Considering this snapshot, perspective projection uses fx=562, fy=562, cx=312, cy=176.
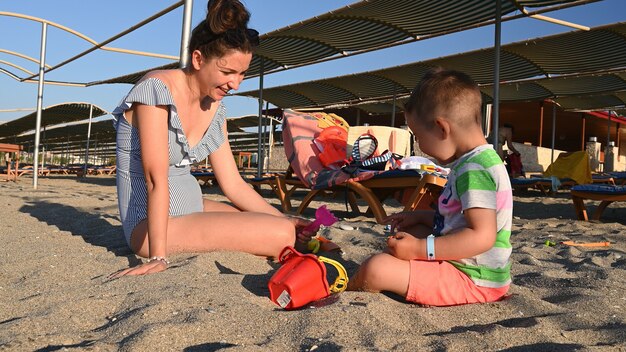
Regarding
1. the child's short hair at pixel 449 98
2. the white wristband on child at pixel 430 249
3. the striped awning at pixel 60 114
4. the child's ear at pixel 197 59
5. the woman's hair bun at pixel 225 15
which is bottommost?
the white wristband on child at pixel 430 249

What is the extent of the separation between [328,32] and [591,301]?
7.45 meters

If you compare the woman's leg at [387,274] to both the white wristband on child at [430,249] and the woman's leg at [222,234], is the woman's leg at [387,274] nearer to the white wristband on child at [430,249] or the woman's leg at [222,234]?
the white wristband on child at [430,249]

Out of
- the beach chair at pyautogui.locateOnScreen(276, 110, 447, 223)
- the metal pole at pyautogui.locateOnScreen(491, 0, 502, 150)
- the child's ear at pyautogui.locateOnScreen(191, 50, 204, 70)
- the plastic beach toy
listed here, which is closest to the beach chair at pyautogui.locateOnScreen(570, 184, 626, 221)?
the metal pole at pyautogui.locateOnScreen(491, 0, 502, 150)

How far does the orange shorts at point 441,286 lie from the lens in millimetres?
1960

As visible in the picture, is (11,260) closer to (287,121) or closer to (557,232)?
(557,232)

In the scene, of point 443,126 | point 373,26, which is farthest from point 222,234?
point 373,26

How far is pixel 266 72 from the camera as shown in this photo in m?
11.2

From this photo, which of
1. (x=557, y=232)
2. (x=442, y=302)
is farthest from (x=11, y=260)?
(x=557, y=232)

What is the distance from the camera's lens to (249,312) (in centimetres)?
173

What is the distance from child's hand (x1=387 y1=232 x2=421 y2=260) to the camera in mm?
1942

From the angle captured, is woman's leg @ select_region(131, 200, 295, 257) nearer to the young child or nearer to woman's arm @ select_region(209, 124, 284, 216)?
woman's arm @ select_region(209, 124, 284, 216)

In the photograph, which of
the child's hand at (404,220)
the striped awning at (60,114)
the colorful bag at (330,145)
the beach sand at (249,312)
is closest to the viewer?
the beach sand at (249,312)

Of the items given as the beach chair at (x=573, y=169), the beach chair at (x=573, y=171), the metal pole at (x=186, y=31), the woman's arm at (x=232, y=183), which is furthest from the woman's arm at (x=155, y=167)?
the beach chair at (x=573, y=169)

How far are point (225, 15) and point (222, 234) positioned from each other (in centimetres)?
101
